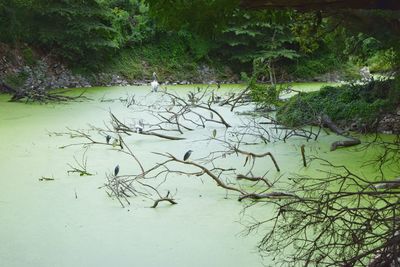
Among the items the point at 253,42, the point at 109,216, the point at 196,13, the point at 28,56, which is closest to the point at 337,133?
the point at 109,216

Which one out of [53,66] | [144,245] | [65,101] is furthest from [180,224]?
[53,66]

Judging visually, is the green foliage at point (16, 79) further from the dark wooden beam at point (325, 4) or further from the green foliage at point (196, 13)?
the dark wooden beam at point (325, 4)

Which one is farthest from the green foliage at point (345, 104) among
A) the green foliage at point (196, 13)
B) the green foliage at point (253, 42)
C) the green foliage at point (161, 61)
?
the green foliage at point (161, 61)

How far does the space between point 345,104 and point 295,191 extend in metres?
4.52

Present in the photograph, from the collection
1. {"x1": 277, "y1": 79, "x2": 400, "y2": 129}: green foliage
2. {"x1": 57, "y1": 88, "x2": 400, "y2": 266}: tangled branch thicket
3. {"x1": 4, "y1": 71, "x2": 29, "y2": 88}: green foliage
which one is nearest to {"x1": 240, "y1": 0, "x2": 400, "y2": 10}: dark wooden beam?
{"x1": 57, "y1": 88, "x2": 400, "y2": 266}: tangled branch thicket

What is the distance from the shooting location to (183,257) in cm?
246

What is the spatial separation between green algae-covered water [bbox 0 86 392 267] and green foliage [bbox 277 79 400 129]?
42.4 inches

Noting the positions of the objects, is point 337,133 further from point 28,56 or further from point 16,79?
point 28,56

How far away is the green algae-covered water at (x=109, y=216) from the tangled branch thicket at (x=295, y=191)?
9cm

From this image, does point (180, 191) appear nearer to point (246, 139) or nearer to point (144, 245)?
point (144, 245)

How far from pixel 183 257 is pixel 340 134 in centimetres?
358

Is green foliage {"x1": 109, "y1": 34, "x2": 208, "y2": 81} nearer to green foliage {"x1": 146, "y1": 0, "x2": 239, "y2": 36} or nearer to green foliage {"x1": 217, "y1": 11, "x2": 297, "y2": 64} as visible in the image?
green foliage {"x1": 217, "y1": 11, "x2": 297, "y2": 64}

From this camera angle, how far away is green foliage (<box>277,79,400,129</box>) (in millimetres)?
5938

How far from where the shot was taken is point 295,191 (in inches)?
82.4
